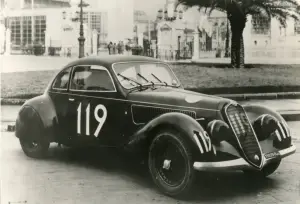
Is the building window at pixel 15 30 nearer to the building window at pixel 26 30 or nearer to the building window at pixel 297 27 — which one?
the building window at pixel 26 30

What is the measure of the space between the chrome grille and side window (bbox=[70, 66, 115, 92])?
947 millimetres

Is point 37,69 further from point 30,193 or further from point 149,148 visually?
point 149,148

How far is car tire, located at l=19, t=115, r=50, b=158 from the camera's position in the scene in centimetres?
329

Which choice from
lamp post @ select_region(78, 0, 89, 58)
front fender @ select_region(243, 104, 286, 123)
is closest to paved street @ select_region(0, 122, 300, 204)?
front fender @ select_region(243, 104, 286, 123)

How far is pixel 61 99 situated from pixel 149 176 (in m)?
1.01

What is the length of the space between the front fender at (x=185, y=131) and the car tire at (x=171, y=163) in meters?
0.04

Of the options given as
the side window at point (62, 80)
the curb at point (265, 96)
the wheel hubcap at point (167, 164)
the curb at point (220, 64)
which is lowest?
the wheel hubcap at point (167, 164)

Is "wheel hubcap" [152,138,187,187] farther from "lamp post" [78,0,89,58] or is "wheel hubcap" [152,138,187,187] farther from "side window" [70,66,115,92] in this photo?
"lamp post" [78,0,89,58]

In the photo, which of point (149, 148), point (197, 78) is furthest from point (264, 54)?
point (149, 148)

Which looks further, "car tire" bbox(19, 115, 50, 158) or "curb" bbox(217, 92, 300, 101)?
"curb" bbox(217, 92, 300, 101)

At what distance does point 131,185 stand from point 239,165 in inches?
31.3

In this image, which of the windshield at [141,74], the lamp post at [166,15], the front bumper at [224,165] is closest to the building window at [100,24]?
the windshield at [141,74]

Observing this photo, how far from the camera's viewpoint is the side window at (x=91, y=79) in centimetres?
302

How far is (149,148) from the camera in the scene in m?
2.57
